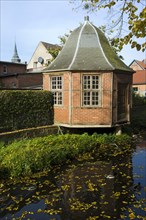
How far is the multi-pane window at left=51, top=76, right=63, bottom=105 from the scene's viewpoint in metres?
16.1

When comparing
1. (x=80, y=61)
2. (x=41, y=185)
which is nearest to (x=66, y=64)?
(x=80, y=61)

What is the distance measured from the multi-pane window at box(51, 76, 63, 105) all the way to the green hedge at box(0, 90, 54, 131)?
1.06 feet

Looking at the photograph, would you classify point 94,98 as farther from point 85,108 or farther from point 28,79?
point 28,79

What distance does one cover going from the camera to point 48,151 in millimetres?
11117

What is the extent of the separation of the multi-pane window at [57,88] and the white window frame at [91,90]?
1629mm

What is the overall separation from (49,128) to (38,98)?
1956 mm

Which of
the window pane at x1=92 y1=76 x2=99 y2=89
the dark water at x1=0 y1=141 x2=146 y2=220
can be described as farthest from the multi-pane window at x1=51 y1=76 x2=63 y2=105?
the dark water at x1=0 y1=141 x2=146 y2=220

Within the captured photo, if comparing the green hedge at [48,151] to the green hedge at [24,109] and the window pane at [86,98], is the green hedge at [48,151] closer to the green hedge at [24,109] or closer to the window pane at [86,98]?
the green hedge at [24,109]

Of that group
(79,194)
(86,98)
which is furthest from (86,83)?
(79,194)

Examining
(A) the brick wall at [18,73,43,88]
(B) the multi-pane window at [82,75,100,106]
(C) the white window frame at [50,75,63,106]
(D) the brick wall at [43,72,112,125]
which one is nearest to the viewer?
(D) the brick wall at [43,72,112,125]

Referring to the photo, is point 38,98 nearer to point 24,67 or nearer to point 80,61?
point 80,61

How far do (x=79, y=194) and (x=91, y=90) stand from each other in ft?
26.6

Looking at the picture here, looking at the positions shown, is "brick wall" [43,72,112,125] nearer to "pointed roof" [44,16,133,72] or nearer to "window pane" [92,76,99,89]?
"window pane" [92,76,99,89]

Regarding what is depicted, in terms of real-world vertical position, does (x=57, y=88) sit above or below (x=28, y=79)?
below
